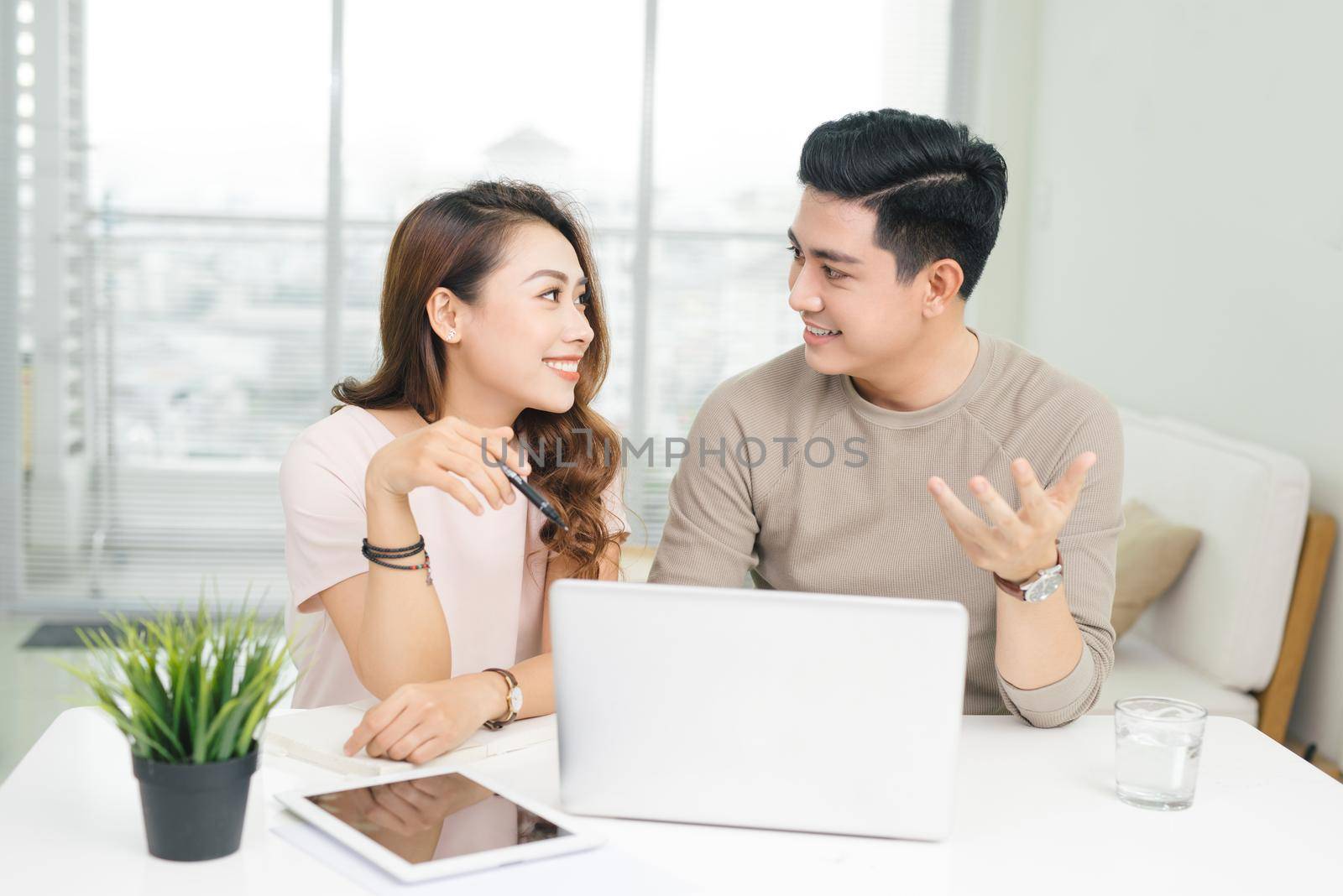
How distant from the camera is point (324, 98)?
395 centimetres

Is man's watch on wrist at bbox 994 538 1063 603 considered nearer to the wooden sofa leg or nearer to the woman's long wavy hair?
the woman's long wavy hair

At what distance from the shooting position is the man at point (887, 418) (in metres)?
1.53

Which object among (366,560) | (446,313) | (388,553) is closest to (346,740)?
(388,553)

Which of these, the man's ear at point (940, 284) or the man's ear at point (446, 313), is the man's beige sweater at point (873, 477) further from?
the man's ear at point (446, 313)

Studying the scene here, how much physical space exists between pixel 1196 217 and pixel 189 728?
8.43ft

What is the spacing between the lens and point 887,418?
1579 millimetres

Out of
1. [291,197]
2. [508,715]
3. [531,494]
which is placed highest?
[291,197]

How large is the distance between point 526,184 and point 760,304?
8.35ft

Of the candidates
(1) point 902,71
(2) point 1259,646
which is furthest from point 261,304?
(2) point 1259,646

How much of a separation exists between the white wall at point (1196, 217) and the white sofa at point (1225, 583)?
4.2 inches

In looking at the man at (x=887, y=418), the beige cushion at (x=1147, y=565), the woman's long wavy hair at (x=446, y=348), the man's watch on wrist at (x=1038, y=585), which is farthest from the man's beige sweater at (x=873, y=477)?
the beige cushion at (x=1147, y=565)

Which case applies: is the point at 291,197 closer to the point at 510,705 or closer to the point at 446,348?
the point at 446,348

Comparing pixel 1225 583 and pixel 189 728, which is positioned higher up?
pixel 189 728

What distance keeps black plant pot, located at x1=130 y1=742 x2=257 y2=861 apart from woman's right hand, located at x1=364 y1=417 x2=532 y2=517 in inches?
12.3
